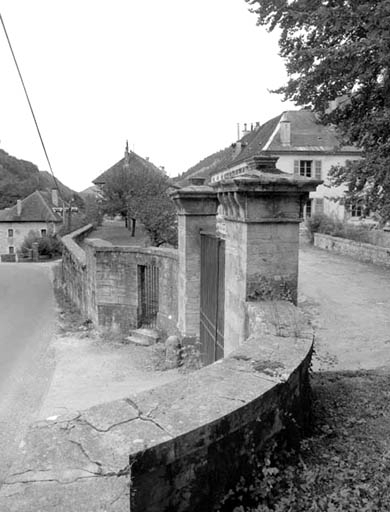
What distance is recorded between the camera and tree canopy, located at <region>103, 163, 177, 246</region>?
20.2 metres

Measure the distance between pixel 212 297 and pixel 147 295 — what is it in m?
6.29

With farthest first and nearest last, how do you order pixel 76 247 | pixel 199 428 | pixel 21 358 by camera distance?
pixel 76 247 < pixel 21 358 < pixel 199 428

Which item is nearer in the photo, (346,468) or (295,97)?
(346,468)

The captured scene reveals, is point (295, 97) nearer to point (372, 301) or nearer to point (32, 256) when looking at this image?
point (372, 301)

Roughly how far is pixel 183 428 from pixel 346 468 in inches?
49.5

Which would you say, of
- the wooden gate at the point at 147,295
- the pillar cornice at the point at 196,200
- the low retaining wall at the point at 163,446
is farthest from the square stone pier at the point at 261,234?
the wooden gate at the point at 147,295

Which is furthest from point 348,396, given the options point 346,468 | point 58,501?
point 58,501

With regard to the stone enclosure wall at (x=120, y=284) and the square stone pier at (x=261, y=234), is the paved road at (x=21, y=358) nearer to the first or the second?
the stone enclosure wall at (x=120, y=284)

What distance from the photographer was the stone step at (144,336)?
1257 cm

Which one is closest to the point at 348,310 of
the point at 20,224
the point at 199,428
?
the point at 199,428

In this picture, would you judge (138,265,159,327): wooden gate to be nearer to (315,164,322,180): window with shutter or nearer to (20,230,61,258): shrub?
(315,164,322,180): window with shutter

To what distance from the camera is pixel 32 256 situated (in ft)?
144

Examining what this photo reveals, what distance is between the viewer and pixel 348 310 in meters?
9.97

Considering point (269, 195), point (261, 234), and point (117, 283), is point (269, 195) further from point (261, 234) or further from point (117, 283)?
point (117, 283)
